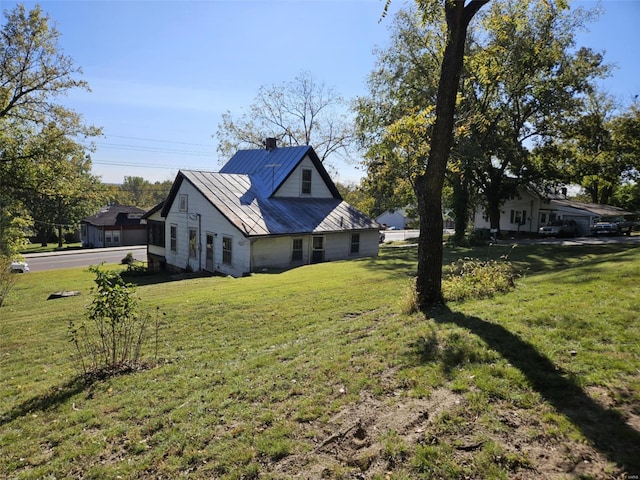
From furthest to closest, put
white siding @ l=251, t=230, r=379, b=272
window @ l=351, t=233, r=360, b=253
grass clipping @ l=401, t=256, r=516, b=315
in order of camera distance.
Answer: window @ l=351, t=233, r=360, b=253 < white siding @ l=251, t=230, r=379, b=272 < grass clipping @ l=401, t=256, r=516, b=315

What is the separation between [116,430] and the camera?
5.08m

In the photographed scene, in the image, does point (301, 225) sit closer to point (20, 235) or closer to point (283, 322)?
point (283, 322)

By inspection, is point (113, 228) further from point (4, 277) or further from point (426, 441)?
point (426, 441)

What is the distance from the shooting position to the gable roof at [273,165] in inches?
1006

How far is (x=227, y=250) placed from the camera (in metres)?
21.3

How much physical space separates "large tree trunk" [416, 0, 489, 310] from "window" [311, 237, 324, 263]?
1486cm

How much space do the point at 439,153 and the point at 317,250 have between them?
52.4 feet

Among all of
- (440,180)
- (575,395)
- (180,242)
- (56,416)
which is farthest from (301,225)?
(575,395)

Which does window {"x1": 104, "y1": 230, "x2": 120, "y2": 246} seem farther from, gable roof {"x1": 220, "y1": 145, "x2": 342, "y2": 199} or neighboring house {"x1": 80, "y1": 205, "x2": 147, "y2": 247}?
gable roof {"x1": 220, "y1": 145, "x2": 342, "y2": 199}

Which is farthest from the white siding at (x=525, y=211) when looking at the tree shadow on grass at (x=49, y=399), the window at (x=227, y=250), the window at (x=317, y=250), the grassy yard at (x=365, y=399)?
the tree shadow on grass at (x=49, y=399)

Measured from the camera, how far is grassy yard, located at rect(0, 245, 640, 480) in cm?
363

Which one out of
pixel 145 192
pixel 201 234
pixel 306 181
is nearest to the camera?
pixel 201 234

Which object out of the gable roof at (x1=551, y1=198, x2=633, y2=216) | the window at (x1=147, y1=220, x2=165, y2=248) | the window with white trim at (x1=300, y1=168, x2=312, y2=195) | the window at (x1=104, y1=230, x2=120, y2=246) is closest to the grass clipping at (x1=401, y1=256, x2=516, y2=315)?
the window with white trim at (x1=300, y1=168, x2=312, y2=195)

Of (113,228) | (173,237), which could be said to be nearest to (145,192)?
(113,228)
